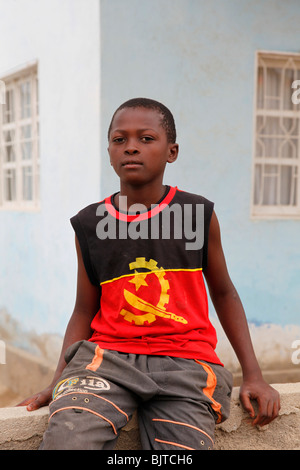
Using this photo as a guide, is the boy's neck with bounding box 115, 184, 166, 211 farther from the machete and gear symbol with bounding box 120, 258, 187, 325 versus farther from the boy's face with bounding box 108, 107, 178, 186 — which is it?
the machete and gear symbol with bounding box 120, 258, 187, 325

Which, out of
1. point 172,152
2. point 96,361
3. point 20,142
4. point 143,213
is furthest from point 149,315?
point 20,142

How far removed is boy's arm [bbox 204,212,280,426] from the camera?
1.79m

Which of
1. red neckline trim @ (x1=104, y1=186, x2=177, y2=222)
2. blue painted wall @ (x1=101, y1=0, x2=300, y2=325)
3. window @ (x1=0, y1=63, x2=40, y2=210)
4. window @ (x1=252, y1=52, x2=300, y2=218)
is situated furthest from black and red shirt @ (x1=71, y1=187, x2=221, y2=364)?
window @ (x1=0, y1=63, x2=40, y2=210)

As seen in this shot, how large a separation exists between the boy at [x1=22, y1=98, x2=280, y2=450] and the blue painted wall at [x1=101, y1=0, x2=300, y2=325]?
2.40 m

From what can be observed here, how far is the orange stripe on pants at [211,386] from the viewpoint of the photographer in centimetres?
164

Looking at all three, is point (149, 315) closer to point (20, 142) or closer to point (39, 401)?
point (39, 401)

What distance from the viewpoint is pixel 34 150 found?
5488mm

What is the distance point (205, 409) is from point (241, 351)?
12.9 inches

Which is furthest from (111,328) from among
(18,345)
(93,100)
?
(18,345)

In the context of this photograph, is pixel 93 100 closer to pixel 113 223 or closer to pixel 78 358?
pixel 113 223

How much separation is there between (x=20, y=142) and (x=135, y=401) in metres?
4.61

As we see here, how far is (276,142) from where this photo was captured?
4996 mm

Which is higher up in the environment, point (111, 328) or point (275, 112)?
point (275, 112)

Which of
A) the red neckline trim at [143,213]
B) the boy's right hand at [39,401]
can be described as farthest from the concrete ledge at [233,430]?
the red neckline trim at [143,213]
